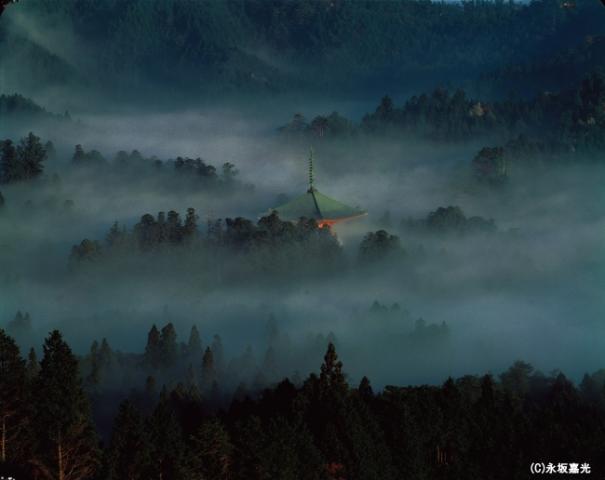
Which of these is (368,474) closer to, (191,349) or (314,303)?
(191,349)

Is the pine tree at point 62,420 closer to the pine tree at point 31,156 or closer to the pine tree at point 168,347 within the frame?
the pine tree at point 168,347

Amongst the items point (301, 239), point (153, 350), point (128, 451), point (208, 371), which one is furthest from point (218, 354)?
point (128, 451)

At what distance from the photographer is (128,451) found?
47.9m

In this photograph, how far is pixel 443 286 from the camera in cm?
12656

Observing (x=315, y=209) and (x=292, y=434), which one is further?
(x=315, y=209)

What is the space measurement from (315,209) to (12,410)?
265ft

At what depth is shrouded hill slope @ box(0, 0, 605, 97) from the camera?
155000mm

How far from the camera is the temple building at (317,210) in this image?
126375 millimetres

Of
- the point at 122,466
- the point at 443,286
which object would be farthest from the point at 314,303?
the point at 122,466

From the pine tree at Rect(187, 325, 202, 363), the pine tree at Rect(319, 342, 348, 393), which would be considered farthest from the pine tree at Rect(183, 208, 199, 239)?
the pine tree at Rect(319, 342, 348, 393)

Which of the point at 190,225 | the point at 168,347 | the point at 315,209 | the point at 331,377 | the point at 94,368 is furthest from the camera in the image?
the point at 315,209

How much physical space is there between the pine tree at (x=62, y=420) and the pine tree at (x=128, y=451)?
631mm

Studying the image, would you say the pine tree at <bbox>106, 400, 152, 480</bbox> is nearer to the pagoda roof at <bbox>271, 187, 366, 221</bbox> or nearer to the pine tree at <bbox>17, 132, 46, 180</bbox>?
the pagoda roof at <bbox>271, 187, 366, 221</bbox>

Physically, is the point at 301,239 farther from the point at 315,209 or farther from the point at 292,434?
the point at 292,434
